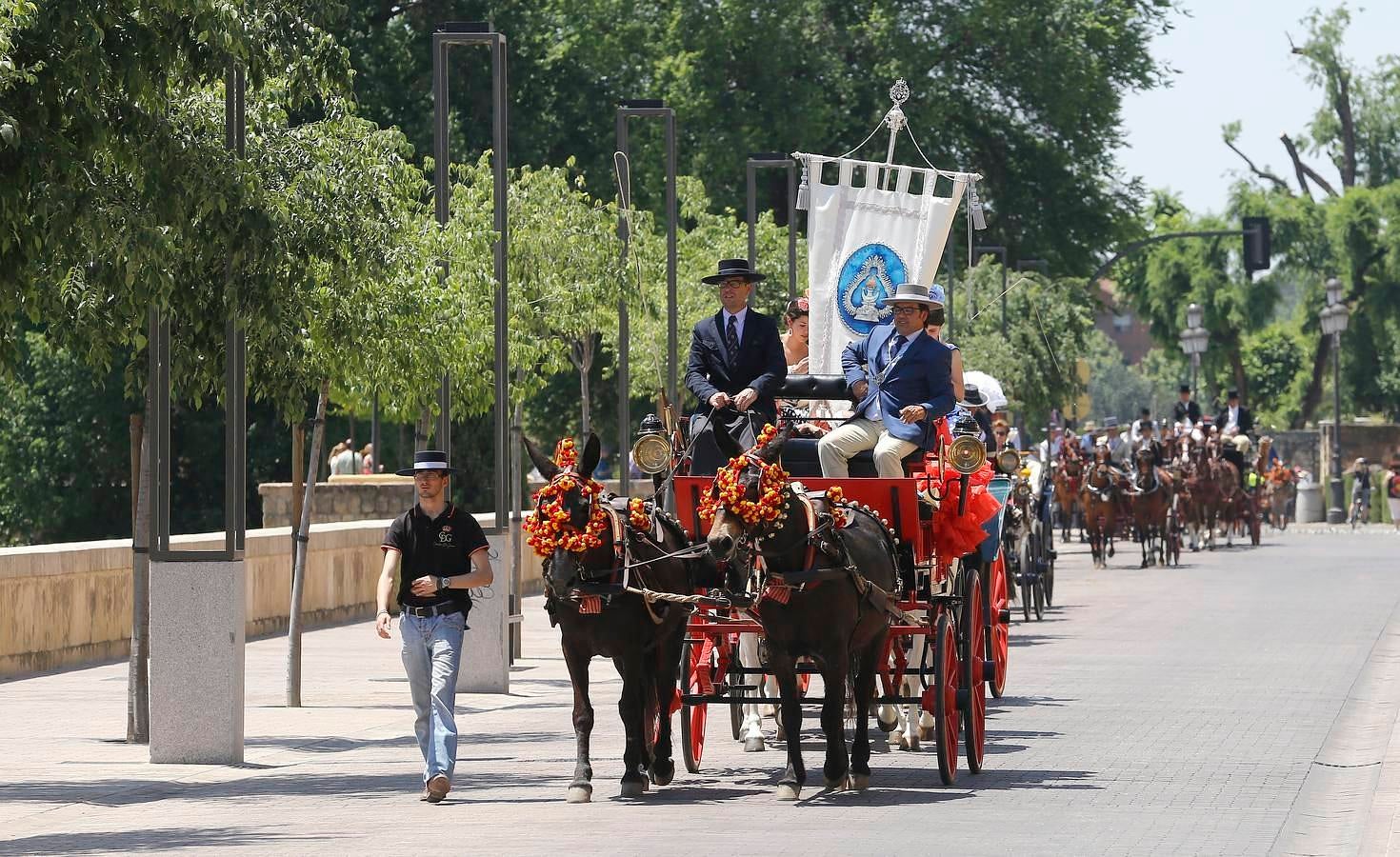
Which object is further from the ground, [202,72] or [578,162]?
[578,162]

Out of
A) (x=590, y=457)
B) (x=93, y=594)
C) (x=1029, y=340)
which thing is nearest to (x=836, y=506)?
(x=590, y=457)

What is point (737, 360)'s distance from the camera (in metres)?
14.5

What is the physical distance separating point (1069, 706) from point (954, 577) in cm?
377

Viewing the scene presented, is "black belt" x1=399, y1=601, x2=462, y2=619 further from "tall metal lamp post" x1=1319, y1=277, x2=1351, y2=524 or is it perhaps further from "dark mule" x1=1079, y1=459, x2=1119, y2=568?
"tall metal lamp post" x1=1319, y1=277, x2=1351, y2=524

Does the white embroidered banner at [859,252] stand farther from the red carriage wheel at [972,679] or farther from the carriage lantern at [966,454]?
the carriage lantern at [966,454]

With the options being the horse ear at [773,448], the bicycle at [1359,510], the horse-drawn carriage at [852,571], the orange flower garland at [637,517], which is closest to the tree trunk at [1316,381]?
the bicycle at [1359,510]

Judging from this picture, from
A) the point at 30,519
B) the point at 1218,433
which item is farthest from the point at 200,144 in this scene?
the point at 30,519

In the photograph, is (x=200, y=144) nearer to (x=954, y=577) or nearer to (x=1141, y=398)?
(x=954, y=577)

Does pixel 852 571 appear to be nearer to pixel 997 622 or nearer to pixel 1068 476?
pixel 997 622

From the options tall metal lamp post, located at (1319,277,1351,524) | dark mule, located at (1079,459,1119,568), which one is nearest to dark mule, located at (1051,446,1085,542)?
dark mule, located at (1079,459,1119,568)

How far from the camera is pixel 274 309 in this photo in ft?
48.1

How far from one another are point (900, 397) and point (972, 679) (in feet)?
5.33

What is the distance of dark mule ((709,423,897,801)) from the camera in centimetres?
1238

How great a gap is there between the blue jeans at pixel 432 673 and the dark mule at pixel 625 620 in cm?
64
